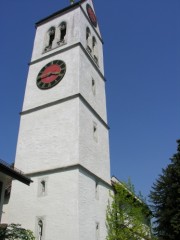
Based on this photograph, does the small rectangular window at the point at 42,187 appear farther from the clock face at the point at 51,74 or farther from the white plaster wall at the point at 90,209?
the clock face at the point at 51,74

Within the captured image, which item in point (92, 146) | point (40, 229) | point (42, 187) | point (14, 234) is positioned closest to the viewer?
point (14, 234)

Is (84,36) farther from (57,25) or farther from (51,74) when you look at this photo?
(51,74)

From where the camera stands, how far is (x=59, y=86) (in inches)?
848

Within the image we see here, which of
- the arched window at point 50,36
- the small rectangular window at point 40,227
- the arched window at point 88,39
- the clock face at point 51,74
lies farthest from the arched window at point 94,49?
the small rectangular window at point 40,227

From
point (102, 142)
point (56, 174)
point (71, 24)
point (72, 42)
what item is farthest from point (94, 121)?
point (71, 24)

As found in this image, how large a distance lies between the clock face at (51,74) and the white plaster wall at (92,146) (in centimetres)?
334

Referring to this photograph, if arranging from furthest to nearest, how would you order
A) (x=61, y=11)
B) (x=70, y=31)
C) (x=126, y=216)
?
(x=61, y=11) < (x=70, y=31) < (x=126, y=216)

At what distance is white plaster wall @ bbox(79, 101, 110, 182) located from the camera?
728 inches

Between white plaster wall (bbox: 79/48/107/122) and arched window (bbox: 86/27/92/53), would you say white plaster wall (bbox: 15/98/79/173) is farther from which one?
arched window (bbox: 86/27/92/53)

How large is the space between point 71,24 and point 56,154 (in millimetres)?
12962

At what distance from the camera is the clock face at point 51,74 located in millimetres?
22125

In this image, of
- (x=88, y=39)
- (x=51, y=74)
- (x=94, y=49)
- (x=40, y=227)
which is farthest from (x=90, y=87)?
(x=40, y=227)

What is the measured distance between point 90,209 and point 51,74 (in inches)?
417

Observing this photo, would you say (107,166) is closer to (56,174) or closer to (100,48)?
(56,174)
